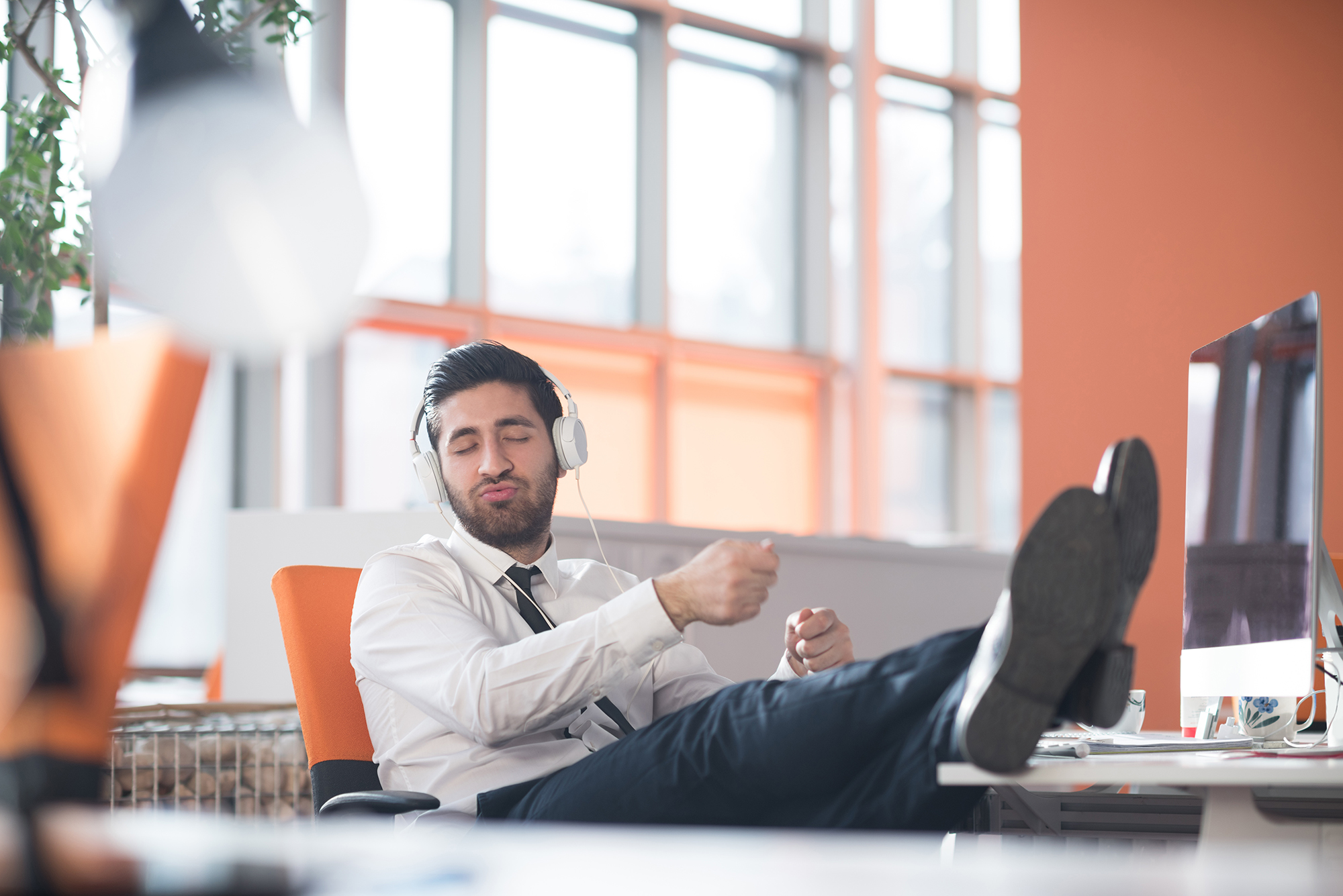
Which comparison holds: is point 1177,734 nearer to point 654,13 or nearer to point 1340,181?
point 1340,181

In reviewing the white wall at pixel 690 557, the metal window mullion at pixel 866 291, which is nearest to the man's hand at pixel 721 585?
the white wall at pixel 690 557

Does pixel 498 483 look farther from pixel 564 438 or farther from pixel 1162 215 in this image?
pixel 1162 215

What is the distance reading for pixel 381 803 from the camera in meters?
1.28

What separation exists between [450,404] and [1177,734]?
→ 1.23 meters

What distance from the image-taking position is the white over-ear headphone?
5.94ft

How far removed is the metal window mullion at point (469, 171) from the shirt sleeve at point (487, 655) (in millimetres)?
4469

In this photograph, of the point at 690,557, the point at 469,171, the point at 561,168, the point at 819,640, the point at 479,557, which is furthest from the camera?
the point at 561,168

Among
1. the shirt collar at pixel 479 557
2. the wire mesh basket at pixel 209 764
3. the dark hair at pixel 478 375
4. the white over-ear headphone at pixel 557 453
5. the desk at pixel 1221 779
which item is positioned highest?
the dark hair at pixel 478 375

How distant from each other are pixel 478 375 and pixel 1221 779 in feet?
3.84

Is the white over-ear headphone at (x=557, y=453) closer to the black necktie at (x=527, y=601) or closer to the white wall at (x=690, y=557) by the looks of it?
the black necktie at (x=527, y=601)

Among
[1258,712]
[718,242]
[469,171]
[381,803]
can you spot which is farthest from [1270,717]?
[718,242]

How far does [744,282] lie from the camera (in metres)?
6.91

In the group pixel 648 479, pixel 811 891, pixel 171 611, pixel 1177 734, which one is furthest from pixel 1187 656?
pixel 648 479

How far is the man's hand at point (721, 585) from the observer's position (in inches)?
49.9
